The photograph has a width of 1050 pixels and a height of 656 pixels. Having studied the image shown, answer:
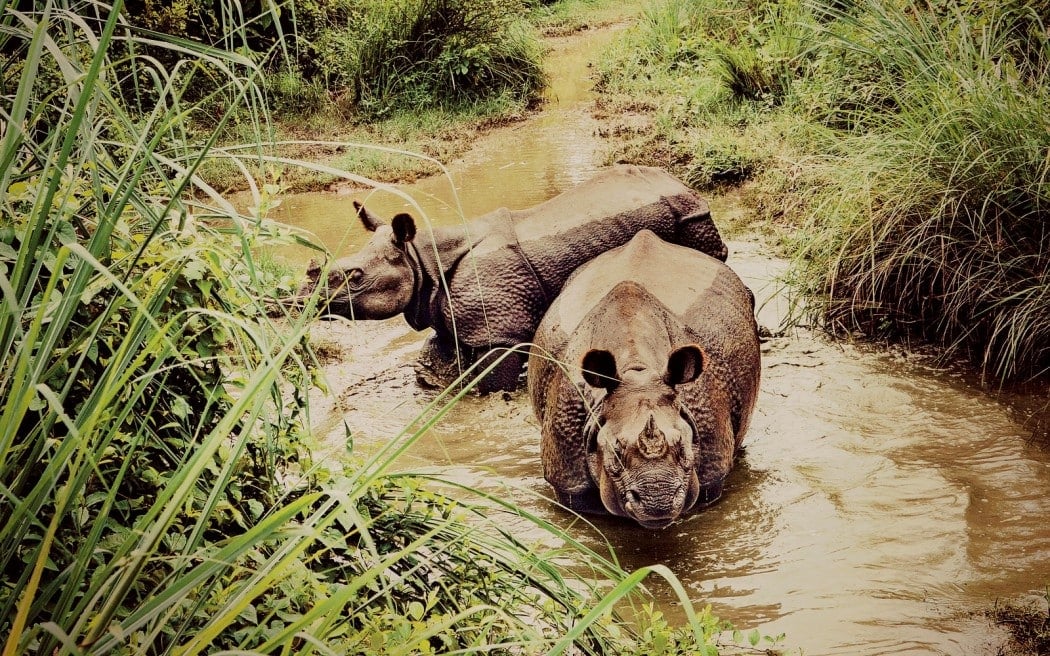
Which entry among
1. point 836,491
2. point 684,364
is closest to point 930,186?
point 836,491

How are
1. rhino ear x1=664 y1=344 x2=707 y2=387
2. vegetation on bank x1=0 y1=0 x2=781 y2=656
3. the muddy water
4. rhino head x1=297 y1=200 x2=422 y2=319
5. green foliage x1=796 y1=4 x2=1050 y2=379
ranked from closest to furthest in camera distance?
vegetation on bank x1=0 y1=0 x2=781 y2=656 → the muddy water → rhino ear x1=664 y1=344 x2=707 y2=387 → green foliage x1=796 y1=4 x2=1050 y2=379 → rhino head x1=297 y1=200 x2=422 y2=319

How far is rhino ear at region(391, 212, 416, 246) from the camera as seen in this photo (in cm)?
569

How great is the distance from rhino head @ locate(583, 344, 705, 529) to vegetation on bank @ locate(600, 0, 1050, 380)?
1.91 metres

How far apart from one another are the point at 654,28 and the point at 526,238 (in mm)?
6454

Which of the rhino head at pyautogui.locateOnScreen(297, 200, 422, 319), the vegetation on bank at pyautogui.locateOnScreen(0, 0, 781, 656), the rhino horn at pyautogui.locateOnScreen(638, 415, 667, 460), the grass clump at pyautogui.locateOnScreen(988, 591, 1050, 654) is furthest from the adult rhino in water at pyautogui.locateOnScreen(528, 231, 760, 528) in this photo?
the rhino head at pyautogui.locateOnScreen(297, 200, 422, 319)

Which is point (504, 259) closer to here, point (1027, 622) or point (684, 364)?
point (684, 364)

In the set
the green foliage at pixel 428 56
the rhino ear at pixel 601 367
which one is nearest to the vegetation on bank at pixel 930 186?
the rhino ear at pixel 601 367

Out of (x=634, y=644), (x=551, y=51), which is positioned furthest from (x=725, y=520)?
(x=551, y=51)

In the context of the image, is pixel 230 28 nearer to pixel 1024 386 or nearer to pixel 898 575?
pixel 898 575

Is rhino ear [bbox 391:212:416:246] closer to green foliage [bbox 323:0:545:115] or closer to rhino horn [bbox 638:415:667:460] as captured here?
rhino horn [bbox 638:415:667:460]

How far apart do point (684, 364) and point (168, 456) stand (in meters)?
2.10

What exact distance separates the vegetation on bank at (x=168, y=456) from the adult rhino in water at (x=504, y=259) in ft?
9.33

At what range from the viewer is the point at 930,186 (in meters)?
5.34

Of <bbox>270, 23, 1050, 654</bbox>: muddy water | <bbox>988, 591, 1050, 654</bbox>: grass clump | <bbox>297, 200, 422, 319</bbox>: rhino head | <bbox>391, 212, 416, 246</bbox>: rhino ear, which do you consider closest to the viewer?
<bbox>988, 591, 1050, 654</bbox>: grass clump
